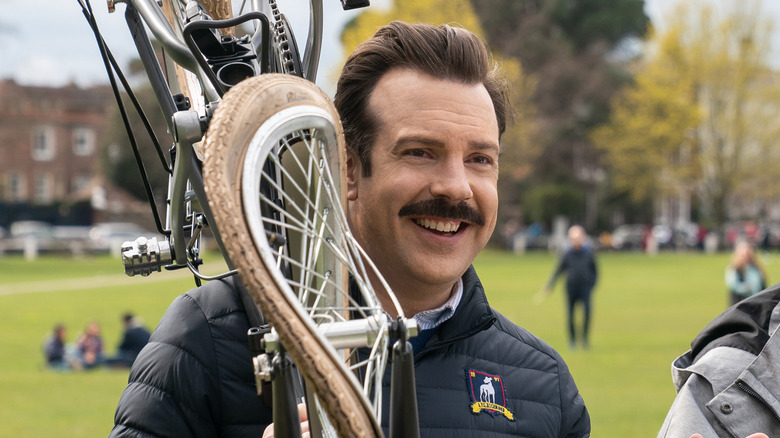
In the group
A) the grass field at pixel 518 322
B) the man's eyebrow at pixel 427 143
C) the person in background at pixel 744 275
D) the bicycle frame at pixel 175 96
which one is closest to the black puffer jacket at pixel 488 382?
the man's eyebrow at pixel 427 143

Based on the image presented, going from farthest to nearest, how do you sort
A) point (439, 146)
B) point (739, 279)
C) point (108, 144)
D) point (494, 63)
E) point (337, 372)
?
point (108, 144) → point (739, 279) → point (494, 63) → point (439, 146) → point (337, 372)

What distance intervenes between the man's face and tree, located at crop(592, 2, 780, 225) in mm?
50221

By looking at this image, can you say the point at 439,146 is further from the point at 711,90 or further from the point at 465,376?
the point at 711,90

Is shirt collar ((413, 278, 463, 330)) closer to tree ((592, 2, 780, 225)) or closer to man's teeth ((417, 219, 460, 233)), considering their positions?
man's teeth ((417, 219, 460, 233))

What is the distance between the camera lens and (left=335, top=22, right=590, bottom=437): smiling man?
6.43 ft

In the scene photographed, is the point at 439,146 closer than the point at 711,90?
Yes

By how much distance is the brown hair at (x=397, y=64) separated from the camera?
6.73 feet

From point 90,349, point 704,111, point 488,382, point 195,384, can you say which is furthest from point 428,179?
point 704,111

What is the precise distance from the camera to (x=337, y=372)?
1312mm

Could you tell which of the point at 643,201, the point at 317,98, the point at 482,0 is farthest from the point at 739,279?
the point at 643,201

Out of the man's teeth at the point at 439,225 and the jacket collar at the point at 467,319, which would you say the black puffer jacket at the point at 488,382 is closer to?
the jacket collar at the point at 467,319

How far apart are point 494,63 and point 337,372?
1.34 metres

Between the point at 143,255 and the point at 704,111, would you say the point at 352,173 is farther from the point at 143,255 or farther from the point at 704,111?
the point at 704,111

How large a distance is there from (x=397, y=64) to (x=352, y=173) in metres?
0.26
